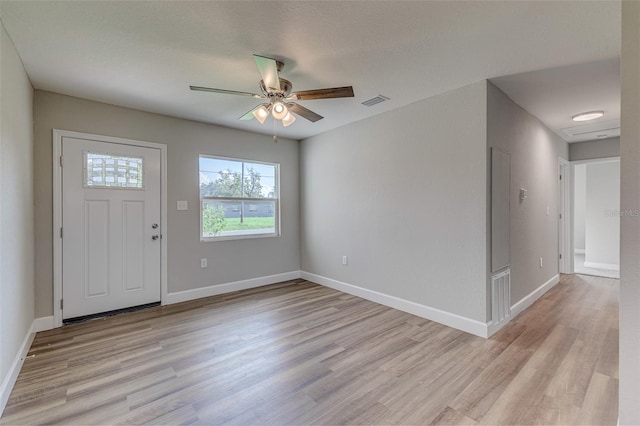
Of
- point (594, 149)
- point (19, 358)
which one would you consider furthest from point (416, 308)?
point (594, 149)

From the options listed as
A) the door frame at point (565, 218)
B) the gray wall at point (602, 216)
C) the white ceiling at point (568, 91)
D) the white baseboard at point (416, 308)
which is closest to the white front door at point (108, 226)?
the white baseboard at point (416, 308)

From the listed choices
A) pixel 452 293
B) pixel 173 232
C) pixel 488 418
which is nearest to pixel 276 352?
pixel 488 418

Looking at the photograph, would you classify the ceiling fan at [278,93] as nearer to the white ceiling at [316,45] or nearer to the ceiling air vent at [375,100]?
the white ceiling at [316,45]

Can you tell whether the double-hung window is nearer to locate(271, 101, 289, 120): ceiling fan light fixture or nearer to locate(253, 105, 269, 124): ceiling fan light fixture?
locate(253, 105, 269, 124): ceiling fan light fixture

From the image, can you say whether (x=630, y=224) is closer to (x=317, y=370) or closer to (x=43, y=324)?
(x=317, y=370)

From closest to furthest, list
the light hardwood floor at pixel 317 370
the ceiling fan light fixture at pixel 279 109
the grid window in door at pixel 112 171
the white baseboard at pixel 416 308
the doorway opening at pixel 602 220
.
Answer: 1. the light hardwood floor at pixel 317 370
2. the ceiling fan light fixture at pixel 279 109
3. the white baseboard at pixel 416 308
4. the grid window in door at pixel 112 171
5. the doorway opening at pixel 602 220

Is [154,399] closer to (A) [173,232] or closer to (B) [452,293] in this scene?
(A) [173,232]

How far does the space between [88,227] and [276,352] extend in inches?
103

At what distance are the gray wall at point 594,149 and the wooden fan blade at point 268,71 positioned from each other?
5782 mm

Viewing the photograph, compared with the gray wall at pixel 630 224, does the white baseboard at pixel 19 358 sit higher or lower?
lower

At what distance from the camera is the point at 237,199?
439 cm

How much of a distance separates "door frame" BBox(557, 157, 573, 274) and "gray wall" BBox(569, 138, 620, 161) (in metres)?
0.22

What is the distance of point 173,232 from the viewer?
379 cm

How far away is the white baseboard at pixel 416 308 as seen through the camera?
280cm
